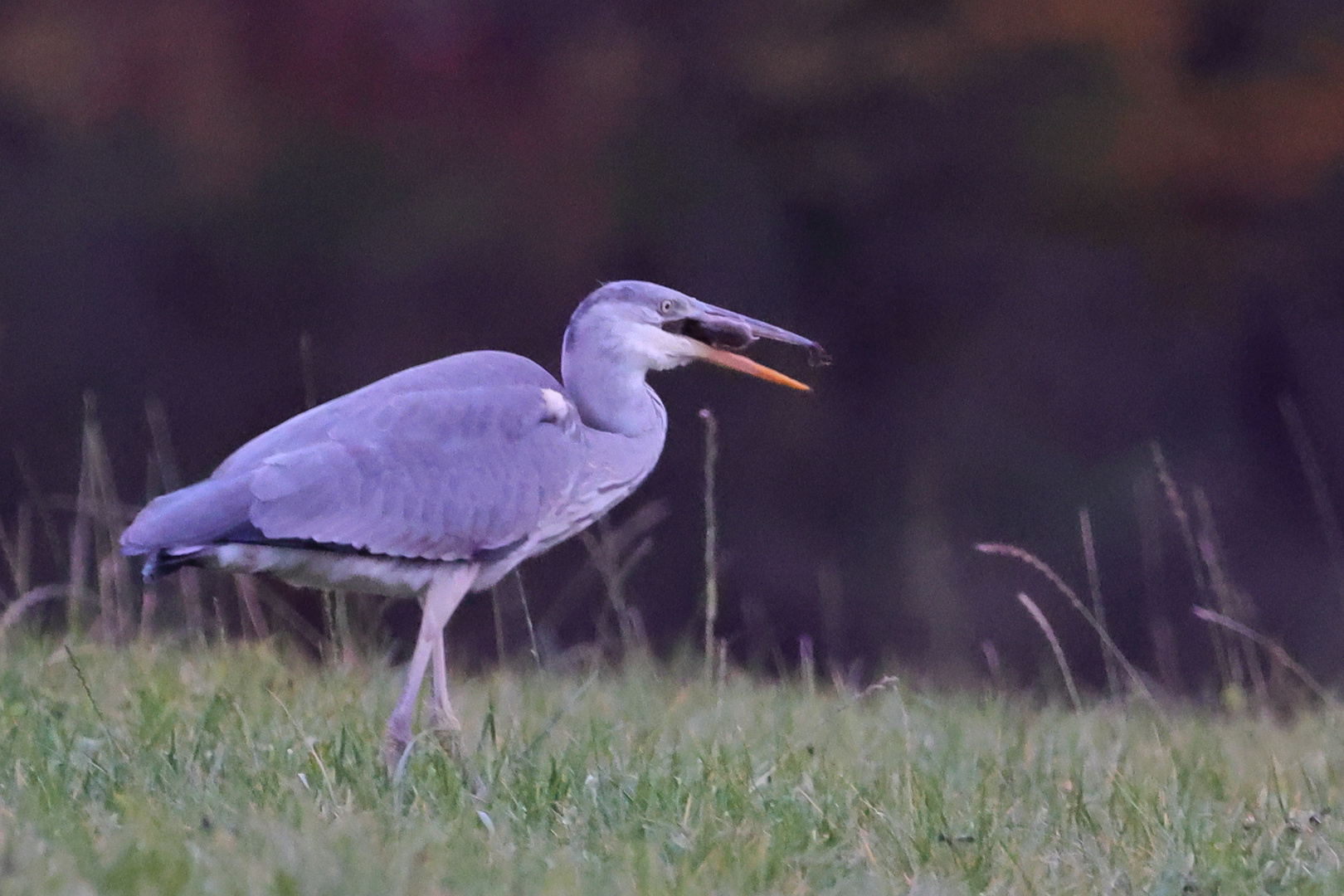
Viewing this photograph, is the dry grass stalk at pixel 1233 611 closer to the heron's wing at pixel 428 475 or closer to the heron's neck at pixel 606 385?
the heron's neck at pixel 606 385

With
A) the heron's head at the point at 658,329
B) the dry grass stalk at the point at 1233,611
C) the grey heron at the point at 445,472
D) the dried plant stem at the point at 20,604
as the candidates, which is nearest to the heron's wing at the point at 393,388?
the grey heron at the point at 445,472

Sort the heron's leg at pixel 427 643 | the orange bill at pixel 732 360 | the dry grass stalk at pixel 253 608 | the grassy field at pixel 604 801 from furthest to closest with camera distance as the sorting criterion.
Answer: the dry grass stalk at pixel 253 608, the orange bill at pixel 732 360, the heron's leg at pixel 427 643, the grassy field at pixel 604 801

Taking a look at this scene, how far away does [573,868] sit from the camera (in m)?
2.93

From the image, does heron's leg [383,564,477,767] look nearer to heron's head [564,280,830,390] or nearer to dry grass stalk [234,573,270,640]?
heron's head [564,280,830,390]

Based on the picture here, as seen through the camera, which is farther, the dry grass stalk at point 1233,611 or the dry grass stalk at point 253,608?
the dry grass stalk at point 253,608

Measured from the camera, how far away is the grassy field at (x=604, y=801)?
113 inches

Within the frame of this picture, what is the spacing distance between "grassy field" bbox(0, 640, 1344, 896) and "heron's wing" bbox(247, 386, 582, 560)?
446 mm

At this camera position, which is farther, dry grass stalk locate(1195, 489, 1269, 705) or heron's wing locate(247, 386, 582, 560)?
dry grass stalk locate(1195, 489, 1269, 705)

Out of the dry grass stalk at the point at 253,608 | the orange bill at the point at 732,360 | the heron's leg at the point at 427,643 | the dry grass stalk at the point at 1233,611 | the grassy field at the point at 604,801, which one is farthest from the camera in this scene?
the dry grass stalk at the point at 253,608

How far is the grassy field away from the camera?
287 cm

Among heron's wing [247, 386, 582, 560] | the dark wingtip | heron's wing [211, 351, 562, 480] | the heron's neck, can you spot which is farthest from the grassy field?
the heron's neck

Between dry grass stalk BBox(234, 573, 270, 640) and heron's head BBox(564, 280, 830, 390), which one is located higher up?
heron's head BBox(564, 280, 830, 390)

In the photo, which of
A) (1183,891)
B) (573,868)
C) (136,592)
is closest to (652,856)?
(573,868)

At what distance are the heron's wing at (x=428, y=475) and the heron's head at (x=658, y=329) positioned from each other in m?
0.28
